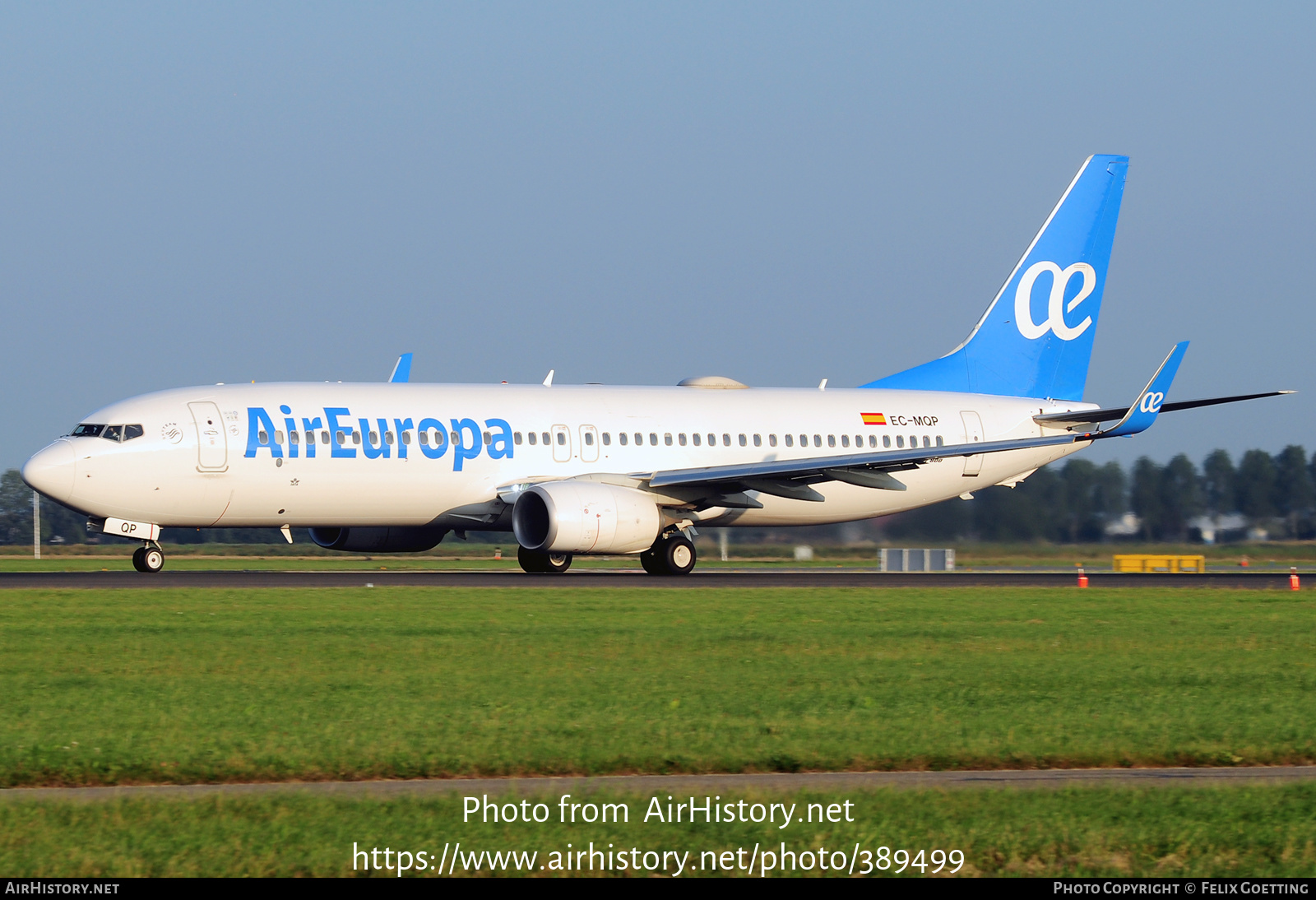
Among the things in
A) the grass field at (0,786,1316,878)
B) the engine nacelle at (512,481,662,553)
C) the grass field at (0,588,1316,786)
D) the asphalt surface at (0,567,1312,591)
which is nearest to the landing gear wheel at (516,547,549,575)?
the asphalt surface at (0,567,1312,591)

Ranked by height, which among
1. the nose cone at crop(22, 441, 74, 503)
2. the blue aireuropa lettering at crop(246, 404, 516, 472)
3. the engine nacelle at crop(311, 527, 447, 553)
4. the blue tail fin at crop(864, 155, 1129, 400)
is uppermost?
the blue tail fin at crop(864, 155, 1129, 400)

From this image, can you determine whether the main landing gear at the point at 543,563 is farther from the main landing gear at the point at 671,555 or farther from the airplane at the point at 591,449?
the main landing gear at the point at 671,555

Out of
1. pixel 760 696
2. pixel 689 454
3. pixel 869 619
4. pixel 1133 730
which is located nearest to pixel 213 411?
pixel 689 454

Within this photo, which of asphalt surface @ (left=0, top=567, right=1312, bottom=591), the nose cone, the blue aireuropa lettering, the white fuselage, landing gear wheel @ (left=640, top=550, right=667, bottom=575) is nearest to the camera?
asphalt surface @ (left=0, top=567, right=1312, bottom=591)

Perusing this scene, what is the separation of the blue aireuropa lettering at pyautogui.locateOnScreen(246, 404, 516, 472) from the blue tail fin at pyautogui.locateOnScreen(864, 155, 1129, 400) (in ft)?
40.3

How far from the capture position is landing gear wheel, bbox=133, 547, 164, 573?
1264 inches

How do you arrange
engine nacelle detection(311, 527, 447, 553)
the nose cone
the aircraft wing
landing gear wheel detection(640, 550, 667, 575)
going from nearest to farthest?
the nose cone, the aircraft wing, landing gear wheel detection(640, 550, 667, 575), engine nacelle detection(311, 527, 447, 553)

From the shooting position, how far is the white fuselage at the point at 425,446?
102 ft

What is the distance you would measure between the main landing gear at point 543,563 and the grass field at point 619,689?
1103 centimetres

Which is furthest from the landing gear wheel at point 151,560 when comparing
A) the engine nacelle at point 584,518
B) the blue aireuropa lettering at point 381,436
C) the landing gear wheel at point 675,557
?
the landing gear wheel at point 675,557

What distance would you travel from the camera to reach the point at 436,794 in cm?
909

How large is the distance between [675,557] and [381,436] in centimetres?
694

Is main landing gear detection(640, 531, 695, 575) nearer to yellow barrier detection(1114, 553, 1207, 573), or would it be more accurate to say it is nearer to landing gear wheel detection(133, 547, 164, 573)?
landing gear wheel detection(133, 547, 164, 573)
